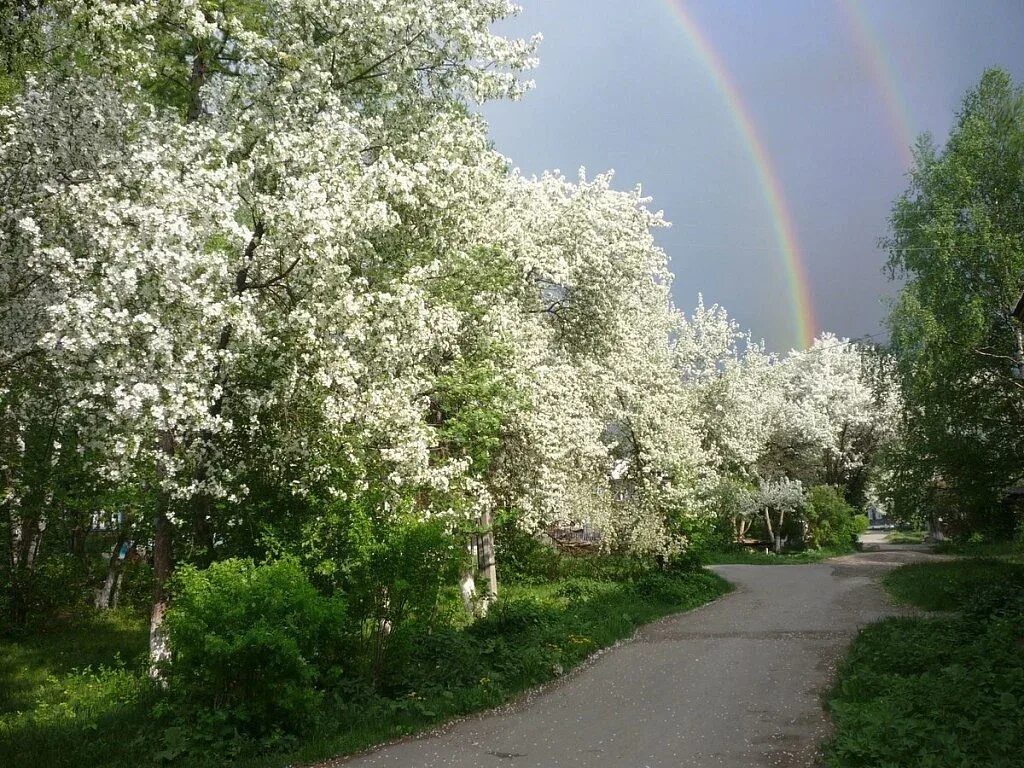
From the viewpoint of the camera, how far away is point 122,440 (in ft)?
30.8

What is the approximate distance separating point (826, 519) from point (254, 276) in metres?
38.3

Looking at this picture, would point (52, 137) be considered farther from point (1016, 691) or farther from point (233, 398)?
point (1016, 691)

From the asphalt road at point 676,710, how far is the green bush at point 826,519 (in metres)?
26.5

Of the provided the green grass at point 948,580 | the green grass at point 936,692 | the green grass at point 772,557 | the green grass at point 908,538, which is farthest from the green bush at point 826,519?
the green grass at point 936,692

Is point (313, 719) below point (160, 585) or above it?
below

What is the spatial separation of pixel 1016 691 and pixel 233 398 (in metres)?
10.5

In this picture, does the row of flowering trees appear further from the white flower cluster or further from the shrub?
the shrub

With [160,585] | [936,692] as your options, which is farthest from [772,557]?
[160,585]

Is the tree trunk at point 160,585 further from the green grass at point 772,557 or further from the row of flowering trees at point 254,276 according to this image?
the green grass at point 772,557

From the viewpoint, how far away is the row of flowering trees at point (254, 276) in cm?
947

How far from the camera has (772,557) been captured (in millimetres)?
38375

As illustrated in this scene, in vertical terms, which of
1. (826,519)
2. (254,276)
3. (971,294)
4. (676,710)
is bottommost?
(676,710)

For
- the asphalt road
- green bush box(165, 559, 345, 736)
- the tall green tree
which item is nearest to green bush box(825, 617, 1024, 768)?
the asphalt road

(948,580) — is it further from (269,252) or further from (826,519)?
(826,519)
